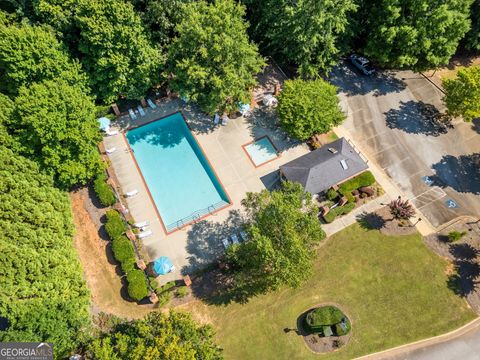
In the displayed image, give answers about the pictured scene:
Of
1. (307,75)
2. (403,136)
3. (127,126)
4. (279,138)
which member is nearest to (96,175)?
(127,126)

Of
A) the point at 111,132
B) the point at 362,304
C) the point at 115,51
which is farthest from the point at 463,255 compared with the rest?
the point at 115,51

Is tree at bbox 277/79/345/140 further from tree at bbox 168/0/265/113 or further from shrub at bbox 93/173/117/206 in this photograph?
shrub at bbox 93/173/117/206

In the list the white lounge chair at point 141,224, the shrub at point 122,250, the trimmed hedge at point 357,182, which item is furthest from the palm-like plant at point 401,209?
the shrub at point 122,250

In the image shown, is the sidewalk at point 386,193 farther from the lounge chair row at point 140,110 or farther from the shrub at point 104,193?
the lounge chair row at point 140,110

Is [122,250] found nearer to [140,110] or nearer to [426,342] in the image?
[140,110]

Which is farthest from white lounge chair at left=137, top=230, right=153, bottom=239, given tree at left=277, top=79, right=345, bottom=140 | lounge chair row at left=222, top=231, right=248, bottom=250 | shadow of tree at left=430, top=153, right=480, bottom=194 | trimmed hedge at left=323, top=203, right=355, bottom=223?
shadow of tree at left=430, top=153, right=480, bottom=194
